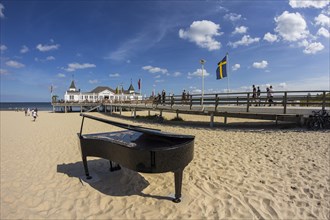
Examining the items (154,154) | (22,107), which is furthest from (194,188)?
(22,107)

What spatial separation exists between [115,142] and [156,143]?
98 cm

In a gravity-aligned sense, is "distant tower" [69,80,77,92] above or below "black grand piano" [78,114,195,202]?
above

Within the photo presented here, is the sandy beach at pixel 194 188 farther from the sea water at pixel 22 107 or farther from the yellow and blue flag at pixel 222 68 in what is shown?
the sea water at pixel 22 107

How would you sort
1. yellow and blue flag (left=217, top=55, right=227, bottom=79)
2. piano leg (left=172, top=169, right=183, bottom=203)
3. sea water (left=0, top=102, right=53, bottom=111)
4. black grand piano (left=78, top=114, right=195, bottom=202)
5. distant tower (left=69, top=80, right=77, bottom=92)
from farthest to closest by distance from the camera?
sea water (left=0, top=102, right=53, bottom=111), distant tower (left=69, top=80, right=77, bottom=92), yellow and blue flag (left=217, top=55, right=227, bottom=79), piano leg (left=172, top=169, right=183, bottom=203), black grand piano (left=78, top=114, right=195, bottom=202)

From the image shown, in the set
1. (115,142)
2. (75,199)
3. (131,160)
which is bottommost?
(75,199)

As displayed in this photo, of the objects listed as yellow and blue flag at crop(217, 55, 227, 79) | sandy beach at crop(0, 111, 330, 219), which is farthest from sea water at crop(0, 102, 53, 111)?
sandy beach at crop(0, 111, 330, 219)

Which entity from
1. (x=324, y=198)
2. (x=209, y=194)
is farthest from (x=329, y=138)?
(x=209, y=194)

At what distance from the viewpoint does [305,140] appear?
7.25m

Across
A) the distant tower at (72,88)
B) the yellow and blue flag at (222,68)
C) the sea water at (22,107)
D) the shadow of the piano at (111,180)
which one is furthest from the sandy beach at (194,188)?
the sea water at (22,107)

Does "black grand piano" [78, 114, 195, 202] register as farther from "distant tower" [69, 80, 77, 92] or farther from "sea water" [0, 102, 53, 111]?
"sea water" [0, 102, 53, 111]

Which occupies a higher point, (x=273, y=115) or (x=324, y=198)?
(x=273, y=115)

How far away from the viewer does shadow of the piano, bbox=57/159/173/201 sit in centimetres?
400

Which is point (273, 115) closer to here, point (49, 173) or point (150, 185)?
point (150, 185)

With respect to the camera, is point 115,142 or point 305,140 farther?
point 305,140
